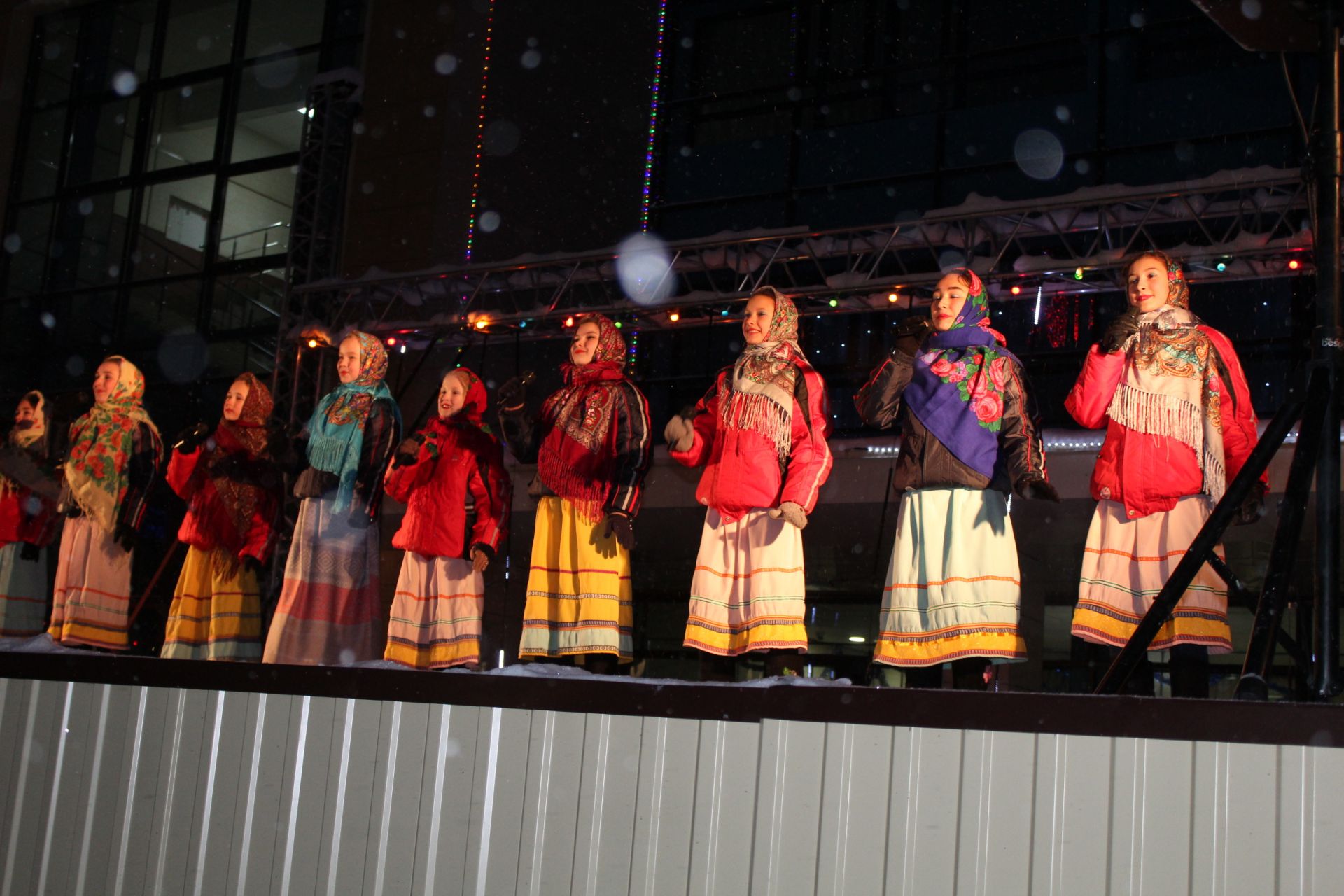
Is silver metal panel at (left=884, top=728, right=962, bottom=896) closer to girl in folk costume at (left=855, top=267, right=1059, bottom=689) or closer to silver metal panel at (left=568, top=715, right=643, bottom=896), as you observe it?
silver metal panel at (left=568, top=715, right=643, bottom=896)

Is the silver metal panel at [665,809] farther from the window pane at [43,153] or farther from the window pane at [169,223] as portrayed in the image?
the window pane at [43,153]

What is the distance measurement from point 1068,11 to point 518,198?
A: 355 cm

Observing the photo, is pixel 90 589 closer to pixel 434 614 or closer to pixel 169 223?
pixel 434 614

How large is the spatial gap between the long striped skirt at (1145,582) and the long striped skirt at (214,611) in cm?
345

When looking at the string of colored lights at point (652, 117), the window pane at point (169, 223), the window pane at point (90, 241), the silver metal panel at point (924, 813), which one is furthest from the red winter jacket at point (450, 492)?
the window pane at point (90, 241)

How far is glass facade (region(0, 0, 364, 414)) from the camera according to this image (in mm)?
11016

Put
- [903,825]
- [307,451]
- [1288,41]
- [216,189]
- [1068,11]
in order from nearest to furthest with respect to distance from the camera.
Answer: [903,825] → [1288,41] → [307,451] → [1068,11] → [216,189]

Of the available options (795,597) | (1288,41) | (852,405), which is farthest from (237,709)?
(852,405)

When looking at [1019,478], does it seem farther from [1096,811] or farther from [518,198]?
[518,198]

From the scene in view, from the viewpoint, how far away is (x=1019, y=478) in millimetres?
4020

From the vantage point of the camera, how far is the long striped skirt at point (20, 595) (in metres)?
6.16

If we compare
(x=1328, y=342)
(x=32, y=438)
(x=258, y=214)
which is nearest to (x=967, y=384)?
(x=1328, y=342)

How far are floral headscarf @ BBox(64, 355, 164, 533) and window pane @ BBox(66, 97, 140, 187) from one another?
22.1ft

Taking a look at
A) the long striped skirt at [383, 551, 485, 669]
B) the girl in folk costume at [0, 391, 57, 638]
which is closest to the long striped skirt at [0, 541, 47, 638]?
the girl in folk costume at [0, 391, 57, 638]
